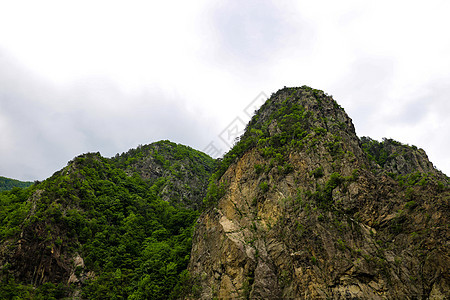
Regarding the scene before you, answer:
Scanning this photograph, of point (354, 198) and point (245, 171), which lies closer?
point (354, 198)

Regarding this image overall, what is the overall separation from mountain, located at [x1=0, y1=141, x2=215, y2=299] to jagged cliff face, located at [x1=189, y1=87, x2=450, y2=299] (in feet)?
28.0

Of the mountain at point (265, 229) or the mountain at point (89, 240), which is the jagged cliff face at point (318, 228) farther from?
the mountain at point (89, 240)

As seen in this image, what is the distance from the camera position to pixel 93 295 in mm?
37781

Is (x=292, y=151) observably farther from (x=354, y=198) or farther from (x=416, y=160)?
(x=416, y=160)

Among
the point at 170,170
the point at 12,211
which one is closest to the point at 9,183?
the point at 170,170

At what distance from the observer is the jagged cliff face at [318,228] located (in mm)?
26047

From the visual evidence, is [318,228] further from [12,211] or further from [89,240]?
[12,211]

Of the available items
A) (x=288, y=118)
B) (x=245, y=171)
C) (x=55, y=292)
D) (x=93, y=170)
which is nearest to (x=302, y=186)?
(x=245, y=171)

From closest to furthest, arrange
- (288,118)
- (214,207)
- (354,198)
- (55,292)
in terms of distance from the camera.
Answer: (354,198)
(55,292)
(214,207)
(288,118)

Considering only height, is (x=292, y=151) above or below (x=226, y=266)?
above

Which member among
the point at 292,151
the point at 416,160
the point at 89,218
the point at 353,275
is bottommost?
the point at 89,218

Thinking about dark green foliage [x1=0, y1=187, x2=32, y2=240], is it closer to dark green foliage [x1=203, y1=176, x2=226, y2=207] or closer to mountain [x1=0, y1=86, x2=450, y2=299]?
mountain [x1=0, y1=86, x2=450, y2=299]

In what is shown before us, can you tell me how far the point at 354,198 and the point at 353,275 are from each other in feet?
31.0

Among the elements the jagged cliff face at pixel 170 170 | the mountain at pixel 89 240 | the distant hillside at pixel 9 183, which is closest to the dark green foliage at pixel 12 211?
the mountain at pixel 89 240
